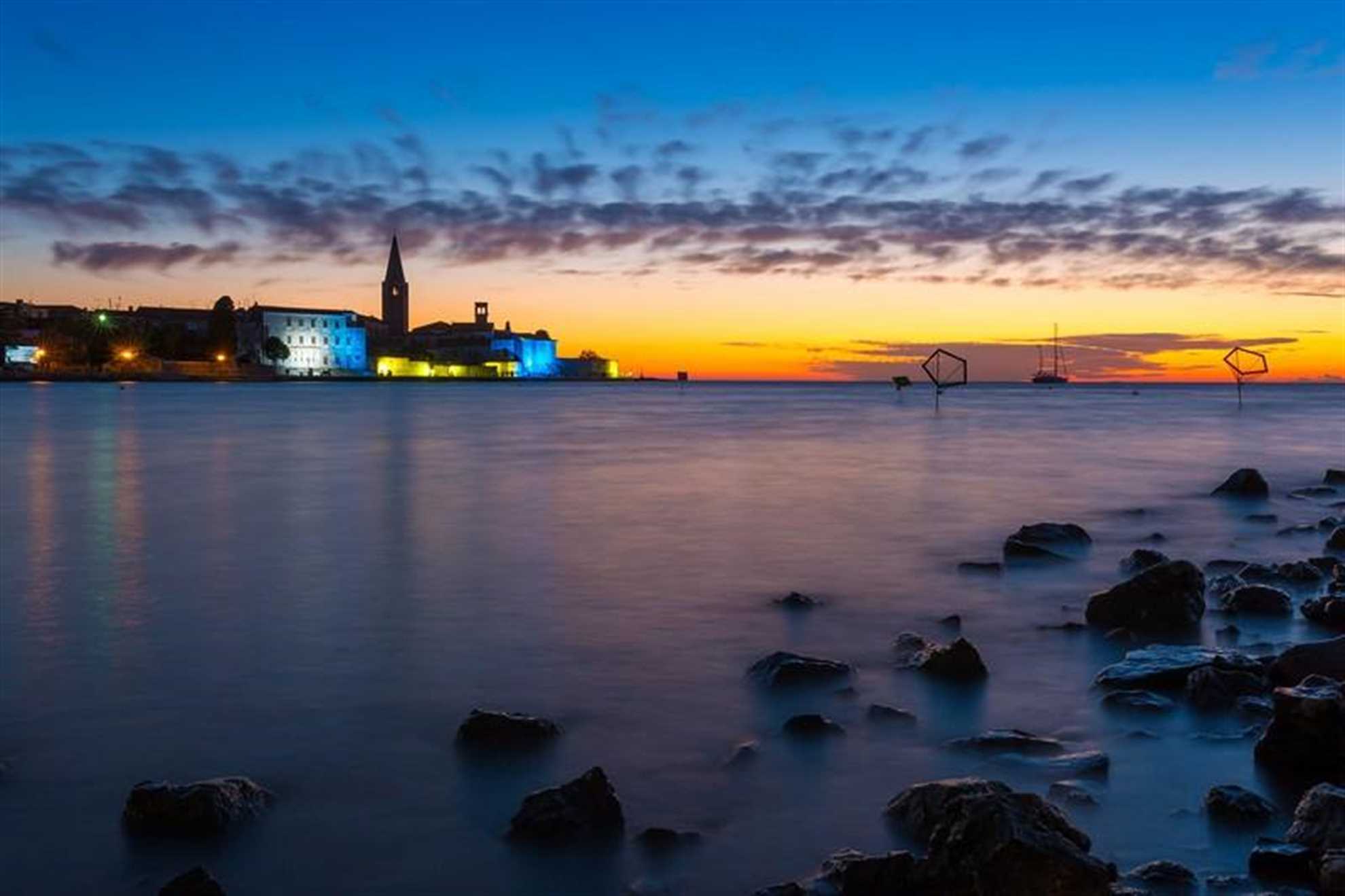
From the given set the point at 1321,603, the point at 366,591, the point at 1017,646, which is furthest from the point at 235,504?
the point at 1321,603

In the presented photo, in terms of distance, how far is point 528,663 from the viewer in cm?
877

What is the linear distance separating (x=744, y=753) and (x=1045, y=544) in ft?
30.5

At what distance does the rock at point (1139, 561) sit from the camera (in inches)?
505

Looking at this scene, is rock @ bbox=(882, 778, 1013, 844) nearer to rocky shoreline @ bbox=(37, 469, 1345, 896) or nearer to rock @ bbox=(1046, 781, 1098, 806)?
rocky shoreline @ bbox=(37, 469, 1345, 896)

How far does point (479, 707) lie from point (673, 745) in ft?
5.17

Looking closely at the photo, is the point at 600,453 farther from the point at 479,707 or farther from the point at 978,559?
the point at 479,707

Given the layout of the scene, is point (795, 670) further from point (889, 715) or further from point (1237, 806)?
point (1237, 806)

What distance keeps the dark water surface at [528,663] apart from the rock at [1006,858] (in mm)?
862

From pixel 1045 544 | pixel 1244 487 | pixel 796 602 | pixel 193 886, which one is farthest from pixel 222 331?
pixel 193 886

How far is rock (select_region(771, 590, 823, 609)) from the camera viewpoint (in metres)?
11.0

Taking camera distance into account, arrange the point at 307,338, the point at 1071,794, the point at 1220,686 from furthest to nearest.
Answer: the point at 307,338 → the point at 1220,686 → the point at 1071,794

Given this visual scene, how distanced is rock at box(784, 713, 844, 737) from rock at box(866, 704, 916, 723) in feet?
1.01

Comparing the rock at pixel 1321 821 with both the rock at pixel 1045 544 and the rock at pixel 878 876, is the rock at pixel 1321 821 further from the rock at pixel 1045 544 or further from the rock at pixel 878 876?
the rock at pixel 1045 544

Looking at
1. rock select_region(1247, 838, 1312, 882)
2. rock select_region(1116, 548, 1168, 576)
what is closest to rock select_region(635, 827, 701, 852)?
rock select_region(1247, 838, 1312, 882)
